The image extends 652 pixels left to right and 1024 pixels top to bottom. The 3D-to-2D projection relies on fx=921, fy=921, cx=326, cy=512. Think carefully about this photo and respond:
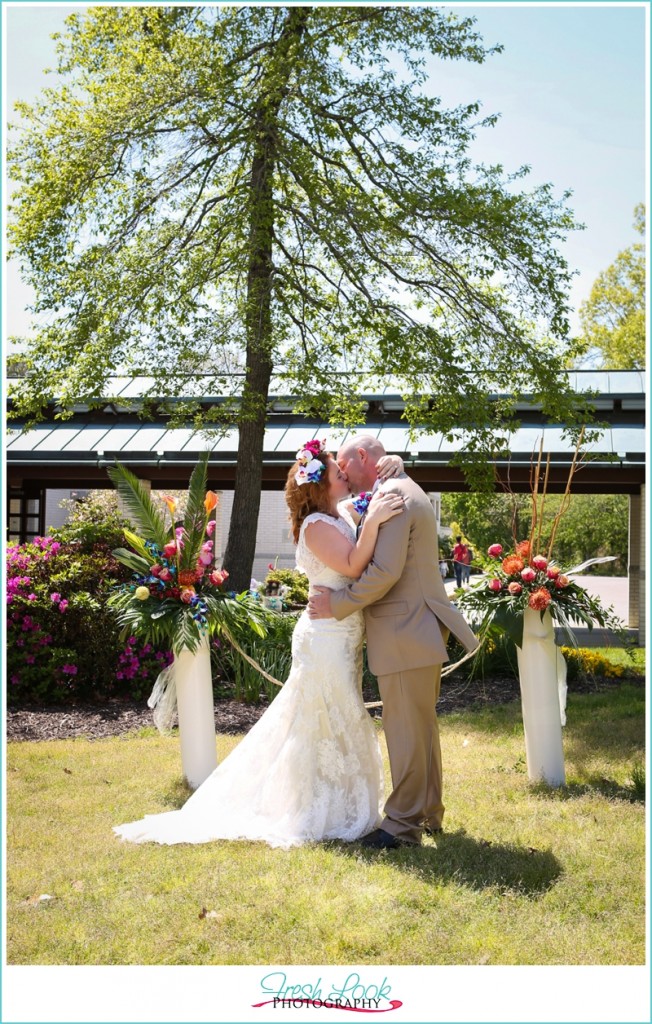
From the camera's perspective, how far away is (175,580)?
688 cm

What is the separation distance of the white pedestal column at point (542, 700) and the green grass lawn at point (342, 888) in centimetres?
21

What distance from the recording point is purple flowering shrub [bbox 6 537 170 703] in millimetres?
9867

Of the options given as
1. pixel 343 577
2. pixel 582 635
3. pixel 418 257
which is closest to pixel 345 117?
pixel 418 257

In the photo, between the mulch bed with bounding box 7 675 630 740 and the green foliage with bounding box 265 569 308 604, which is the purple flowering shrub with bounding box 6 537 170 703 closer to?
the mulch bed with bounding box 7 675 630 740

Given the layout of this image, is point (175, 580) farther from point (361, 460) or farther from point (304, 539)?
point (361, 460)

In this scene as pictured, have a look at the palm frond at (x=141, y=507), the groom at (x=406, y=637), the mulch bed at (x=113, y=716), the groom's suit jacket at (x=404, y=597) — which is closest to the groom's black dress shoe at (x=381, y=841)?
the groom at (x=406, y=637)

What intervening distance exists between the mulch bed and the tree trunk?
6.69 ft

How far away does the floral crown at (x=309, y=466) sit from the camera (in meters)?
5.55

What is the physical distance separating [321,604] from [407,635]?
0.56 m

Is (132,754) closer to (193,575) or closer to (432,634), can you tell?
(193,575)

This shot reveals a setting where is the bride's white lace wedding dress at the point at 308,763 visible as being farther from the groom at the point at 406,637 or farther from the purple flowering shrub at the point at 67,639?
the purple flowering shrub at the point at 67,639

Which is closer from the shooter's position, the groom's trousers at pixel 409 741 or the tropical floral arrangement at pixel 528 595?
the groom's trousers at pixel 409 741

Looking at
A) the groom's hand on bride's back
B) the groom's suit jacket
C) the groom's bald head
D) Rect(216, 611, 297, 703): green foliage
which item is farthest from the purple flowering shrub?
the groom's suit jacket

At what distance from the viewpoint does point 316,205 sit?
1070 centimetres
